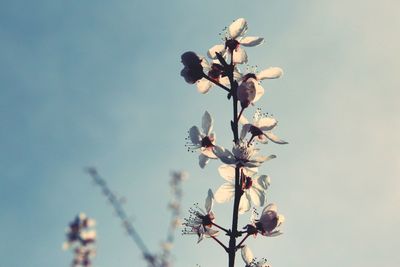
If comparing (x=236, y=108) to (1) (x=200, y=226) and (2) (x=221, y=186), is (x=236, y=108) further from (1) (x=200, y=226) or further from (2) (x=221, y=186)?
(1) (x=200, y=226)

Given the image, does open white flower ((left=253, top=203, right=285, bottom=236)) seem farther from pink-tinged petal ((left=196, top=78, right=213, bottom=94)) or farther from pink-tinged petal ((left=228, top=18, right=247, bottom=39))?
pink-tinged petal ((left=228, top=18, right=247, bottom=39))

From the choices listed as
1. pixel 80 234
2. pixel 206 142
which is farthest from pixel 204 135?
pixel 80 234

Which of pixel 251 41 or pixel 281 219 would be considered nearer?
pixel 281 219

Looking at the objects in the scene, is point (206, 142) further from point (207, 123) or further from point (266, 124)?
point (266, 124)

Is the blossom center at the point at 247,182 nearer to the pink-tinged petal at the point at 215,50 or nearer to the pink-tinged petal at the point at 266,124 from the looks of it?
the pink-tinged petal at the point at 266,124

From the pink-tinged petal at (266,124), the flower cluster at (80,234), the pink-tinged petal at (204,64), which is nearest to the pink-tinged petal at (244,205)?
the pink-tinged petal at (266,124)

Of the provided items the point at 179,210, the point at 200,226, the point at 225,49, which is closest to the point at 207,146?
the point at 200,226
